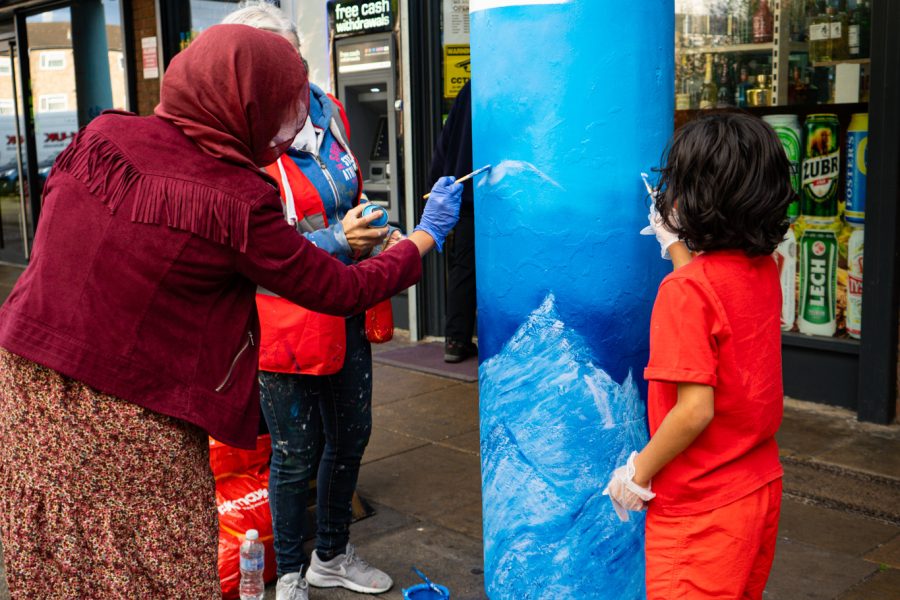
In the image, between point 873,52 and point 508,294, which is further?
point 873,52

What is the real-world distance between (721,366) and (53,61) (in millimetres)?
11274

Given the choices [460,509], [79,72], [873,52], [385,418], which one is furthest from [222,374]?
[79,72]

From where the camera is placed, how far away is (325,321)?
3.12 meters

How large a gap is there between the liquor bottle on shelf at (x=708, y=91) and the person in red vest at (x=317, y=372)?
10.5ft

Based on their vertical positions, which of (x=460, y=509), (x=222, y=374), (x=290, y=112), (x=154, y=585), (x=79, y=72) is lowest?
(x=460, y=509)

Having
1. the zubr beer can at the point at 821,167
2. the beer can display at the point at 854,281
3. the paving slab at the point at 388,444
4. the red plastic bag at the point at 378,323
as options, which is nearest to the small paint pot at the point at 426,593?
the red plastic bag at the point at 378,323

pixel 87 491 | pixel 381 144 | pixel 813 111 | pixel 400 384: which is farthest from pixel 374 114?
pixel 87 491

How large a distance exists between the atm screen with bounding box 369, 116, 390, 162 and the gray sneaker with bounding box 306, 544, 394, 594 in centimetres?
432

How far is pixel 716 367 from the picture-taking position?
201 cm

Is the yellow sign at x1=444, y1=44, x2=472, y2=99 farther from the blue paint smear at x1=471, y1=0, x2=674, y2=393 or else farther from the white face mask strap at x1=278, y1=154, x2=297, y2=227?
the blue paint smear at x1=471, y1=0, x2=674, y2=393

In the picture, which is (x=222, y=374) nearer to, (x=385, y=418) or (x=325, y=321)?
(x=325, y=321)

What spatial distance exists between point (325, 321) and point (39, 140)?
10081 millimetres

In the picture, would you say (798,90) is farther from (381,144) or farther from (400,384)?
(381,144)

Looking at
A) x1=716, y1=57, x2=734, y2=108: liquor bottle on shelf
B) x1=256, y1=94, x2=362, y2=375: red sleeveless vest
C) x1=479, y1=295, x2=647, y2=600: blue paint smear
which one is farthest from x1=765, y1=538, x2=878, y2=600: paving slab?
x1=716, y1=57, x2=734, y2=108: liquor bottle on shelf
